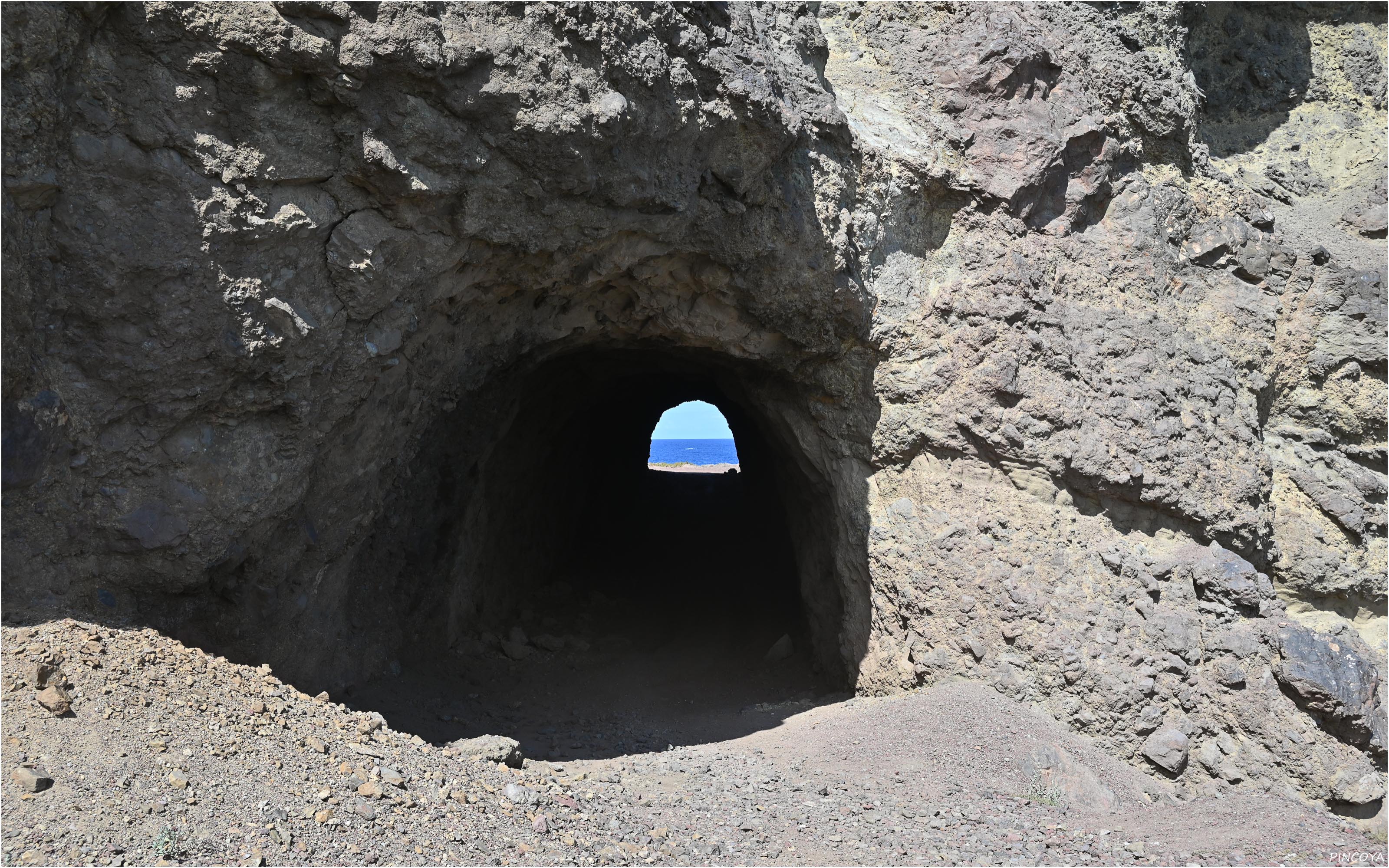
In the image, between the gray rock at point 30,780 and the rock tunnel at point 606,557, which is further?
the rock tunnel at point 606,557

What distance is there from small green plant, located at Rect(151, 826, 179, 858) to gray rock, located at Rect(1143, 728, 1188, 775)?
4.68 metres

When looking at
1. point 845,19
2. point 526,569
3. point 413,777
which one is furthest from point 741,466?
point 413,777

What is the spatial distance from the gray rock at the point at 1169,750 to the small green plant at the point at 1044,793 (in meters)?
0.72

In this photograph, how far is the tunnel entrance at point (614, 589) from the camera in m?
6.58

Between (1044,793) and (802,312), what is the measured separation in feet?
10.1

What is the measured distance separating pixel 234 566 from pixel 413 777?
1652mm

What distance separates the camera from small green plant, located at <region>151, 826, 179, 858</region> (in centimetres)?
306

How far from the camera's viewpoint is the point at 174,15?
3.89m

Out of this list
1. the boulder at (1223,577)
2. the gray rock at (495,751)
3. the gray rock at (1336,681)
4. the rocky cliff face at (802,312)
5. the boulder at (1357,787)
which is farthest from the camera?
the boulder at (1223,577)

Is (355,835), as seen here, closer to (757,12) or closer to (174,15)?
(174,15)

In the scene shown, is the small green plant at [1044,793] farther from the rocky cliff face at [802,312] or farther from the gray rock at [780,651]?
the gray rock at [780,651]

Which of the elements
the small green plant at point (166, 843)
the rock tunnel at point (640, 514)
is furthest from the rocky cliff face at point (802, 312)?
the small green plant at point (166, 843)

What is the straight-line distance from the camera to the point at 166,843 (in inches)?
122

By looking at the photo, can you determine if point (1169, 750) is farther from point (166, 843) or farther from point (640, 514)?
point (640, 514)
